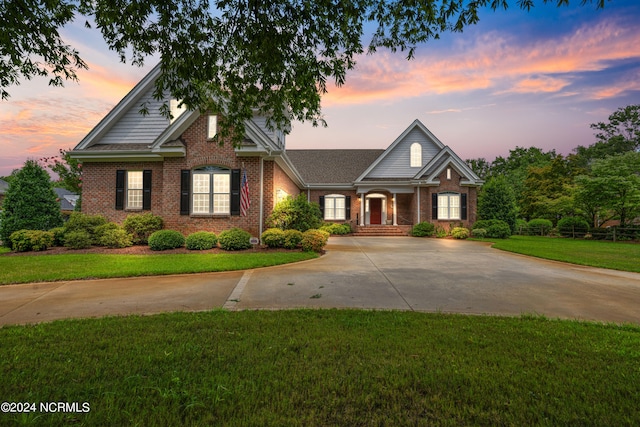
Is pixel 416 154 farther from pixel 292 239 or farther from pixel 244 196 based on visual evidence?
pixel 244 196

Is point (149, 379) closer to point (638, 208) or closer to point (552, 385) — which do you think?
point (552, 385)

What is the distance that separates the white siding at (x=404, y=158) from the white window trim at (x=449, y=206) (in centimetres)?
343

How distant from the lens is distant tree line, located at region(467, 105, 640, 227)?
71.3ft

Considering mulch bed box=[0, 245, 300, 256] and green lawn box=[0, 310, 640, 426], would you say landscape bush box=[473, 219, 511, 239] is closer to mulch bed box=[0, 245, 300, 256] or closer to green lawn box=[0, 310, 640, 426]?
mulch bed box=[0, 245, 300, 256]

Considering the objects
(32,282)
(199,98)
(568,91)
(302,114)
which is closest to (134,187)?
(32,282)

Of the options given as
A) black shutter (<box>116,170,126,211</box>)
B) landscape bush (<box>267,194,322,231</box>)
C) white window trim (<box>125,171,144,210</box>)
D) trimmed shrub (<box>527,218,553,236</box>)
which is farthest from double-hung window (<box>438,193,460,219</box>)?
black shutter (<box>116,170,126,211</box>)

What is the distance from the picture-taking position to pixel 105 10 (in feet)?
16.3

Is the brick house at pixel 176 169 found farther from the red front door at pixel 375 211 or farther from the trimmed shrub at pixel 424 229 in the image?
the red front door at pixel 375 211

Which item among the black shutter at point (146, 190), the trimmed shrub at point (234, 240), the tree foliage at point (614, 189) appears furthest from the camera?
the tree foliage at point (614, 189)

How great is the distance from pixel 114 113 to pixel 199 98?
38.1 ft

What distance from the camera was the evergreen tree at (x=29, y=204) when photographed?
14.1 m

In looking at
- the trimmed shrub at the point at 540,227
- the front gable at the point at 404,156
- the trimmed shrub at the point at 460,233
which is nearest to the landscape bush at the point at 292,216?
the front gable at the point at 404,156

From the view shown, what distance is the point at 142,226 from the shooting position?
1280cm

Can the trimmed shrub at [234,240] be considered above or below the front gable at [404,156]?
below
